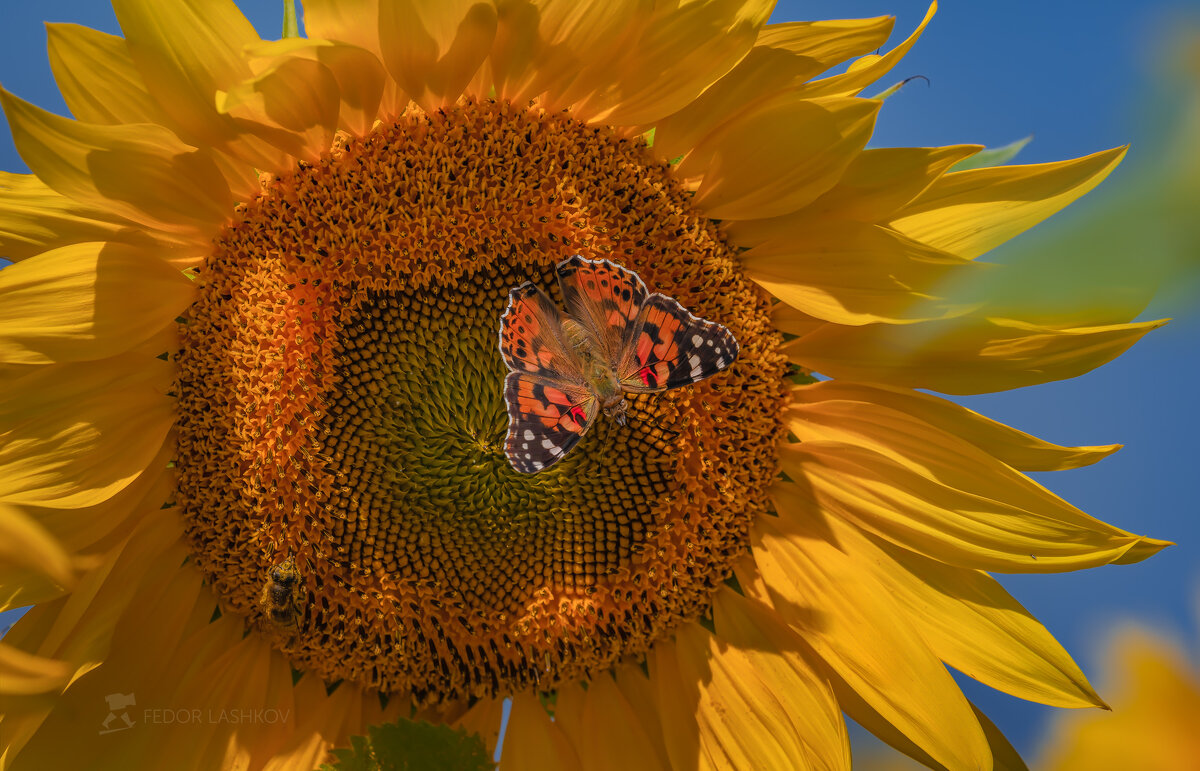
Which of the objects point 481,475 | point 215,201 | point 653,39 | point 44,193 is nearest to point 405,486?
point 481,475

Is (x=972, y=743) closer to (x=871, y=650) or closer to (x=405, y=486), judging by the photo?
(x=871, y=650)

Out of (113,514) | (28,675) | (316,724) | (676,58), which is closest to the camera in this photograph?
(28,675)

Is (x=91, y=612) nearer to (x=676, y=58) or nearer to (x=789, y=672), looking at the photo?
(x=789, y=672)

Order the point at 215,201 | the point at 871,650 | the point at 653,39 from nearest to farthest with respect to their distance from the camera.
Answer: the point at 653,39
the point at 215,201
the point at 871,650

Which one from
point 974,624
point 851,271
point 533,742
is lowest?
point 533,742

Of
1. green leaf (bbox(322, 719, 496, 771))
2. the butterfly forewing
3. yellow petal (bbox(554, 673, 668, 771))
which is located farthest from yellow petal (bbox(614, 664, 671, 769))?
the butterfly forewing

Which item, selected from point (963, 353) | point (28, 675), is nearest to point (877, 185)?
point (963, 353)
